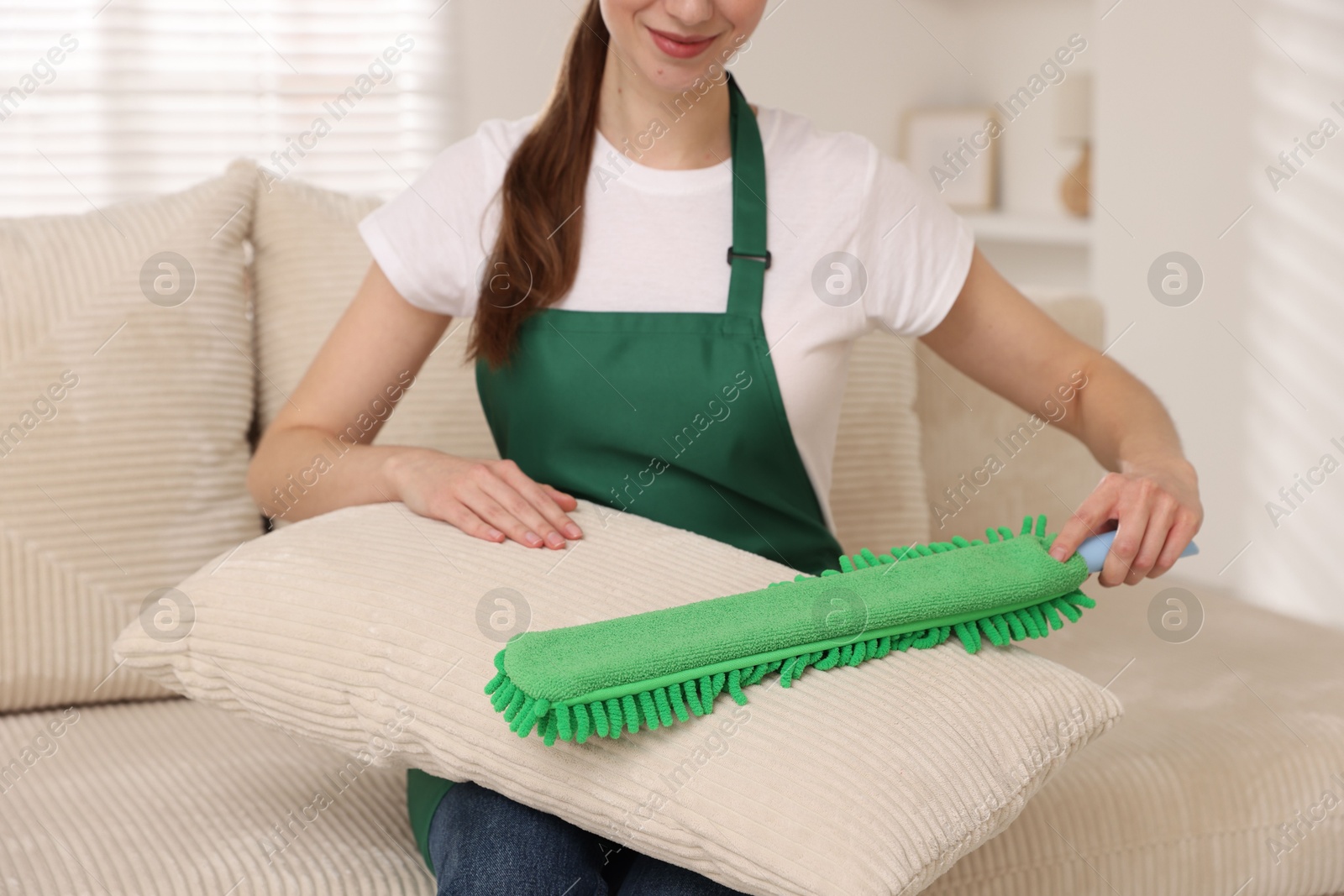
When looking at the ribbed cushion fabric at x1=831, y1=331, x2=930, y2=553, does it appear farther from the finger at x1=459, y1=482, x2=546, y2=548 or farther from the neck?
the finger at x1=459, y1=482, x2=546, y2=548

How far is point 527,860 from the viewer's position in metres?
0.84

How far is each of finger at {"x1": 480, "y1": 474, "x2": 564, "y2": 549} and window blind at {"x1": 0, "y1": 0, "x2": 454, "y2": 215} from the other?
6.59 ft

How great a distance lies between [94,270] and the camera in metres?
1.25

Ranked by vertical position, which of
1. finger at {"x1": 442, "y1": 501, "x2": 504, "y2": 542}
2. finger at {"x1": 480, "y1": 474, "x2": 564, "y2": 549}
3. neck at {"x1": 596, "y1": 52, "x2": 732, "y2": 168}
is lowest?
finger at {"x1": 442, "y1": 501, "x2": 504, "y2": 542}

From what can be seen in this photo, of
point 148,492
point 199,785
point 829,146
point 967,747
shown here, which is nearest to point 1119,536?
point 967,747

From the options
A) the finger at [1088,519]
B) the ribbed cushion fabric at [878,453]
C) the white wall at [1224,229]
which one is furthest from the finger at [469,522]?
the white wall at [1224,229]

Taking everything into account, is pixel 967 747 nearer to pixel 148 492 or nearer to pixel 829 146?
pixel 829 146

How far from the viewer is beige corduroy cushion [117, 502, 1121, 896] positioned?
746mm

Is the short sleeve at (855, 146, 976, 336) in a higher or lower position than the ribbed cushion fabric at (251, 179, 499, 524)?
higher

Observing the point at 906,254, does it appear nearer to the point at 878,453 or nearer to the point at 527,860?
the point at 878,453

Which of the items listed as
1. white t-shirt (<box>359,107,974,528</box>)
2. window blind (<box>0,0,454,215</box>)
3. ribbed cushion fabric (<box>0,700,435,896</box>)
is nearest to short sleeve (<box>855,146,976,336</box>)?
white t-shirt (<box>359,107,974,528</box>)

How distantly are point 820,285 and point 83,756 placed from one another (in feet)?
2.53

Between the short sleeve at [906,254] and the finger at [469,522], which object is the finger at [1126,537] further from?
the finger at [469,522]

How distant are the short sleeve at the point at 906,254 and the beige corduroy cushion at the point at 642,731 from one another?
35 cm
